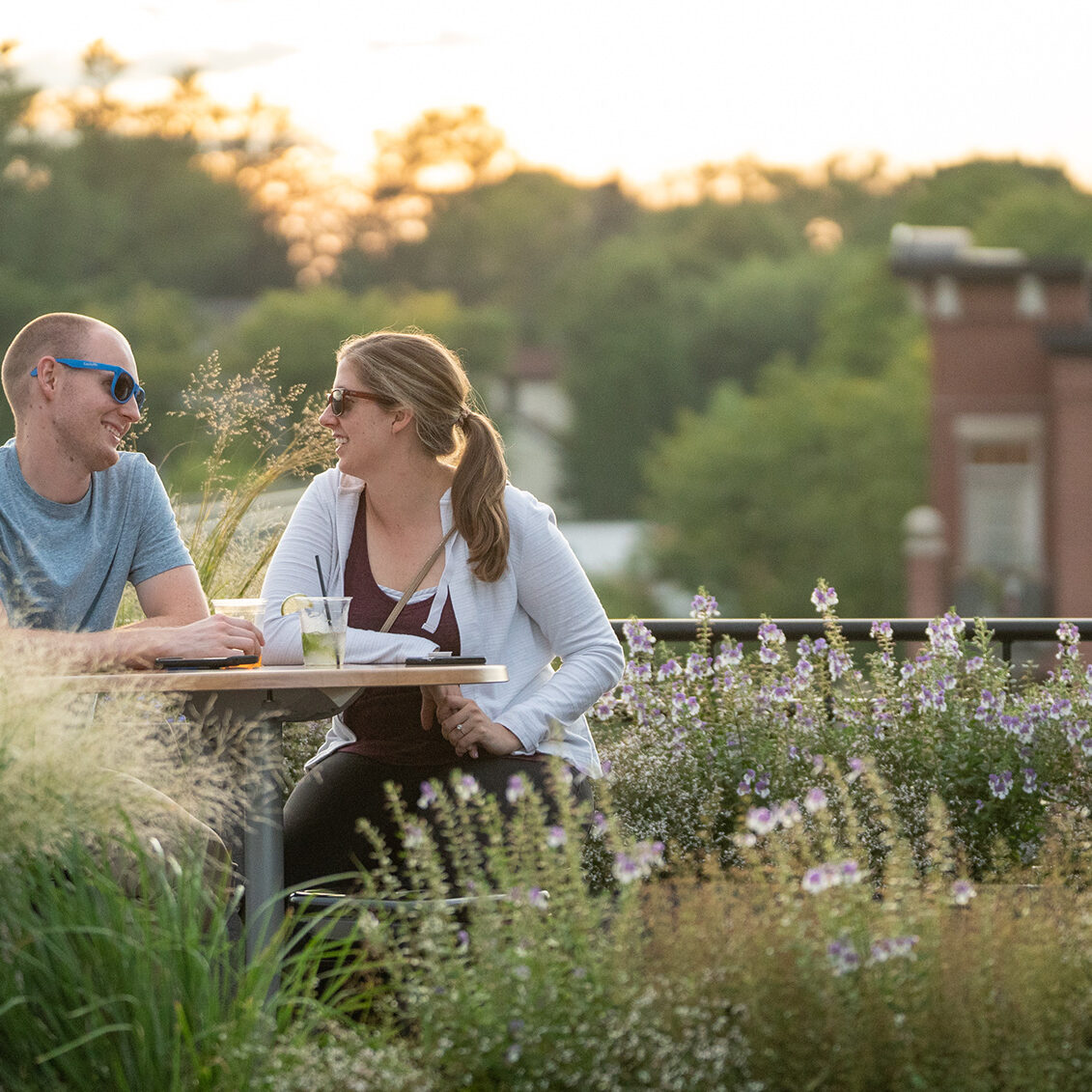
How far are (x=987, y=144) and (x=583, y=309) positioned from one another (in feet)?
56.7

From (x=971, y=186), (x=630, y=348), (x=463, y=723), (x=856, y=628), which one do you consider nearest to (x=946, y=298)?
(x=856, y=628)

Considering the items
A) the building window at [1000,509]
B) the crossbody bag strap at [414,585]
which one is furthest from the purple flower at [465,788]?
the building window at [1000,509]

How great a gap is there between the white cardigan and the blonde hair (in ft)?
0.15

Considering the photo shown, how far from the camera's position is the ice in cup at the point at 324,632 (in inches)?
117

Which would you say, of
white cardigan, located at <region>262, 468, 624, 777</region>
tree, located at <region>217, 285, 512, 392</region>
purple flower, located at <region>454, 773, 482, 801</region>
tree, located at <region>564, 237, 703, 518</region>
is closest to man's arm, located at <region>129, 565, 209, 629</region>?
white cardigan, located at <region>262, 468, 624, 777</region>

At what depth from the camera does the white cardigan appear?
3.27 metres

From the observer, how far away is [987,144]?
6222 cm

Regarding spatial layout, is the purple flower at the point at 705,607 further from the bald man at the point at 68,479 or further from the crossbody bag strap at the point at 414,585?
the bald man at the point at 68,479

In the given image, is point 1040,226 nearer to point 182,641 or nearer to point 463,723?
point 463,723

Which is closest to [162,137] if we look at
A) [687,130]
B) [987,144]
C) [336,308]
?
[336,308]

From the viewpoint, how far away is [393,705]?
330 centimetres

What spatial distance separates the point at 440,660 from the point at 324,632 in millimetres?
220

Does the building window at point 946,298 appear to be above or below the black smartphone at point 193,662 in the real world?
below

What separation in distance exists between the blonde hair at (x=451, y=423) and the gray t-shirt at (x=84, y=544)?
53 cm
